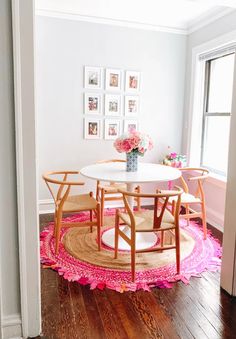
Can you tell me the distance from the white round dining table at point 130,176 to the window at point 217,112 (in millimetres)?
1102

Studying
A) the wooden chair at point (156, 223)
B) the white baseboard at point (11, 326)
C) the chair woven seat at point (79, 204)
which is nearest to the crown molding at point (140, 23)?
the chair woven seat at point (79, 204)

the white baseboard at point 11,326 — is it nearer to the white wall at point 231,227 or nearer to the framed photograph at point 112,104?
the white wall at point 231,227

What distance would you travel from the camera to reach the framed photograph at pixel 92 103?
13.1ft

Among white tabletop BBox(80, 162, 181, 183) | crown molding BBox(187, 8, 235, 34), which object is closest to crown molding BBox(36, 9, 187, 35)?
crown molding BBox(187, 8, 235, 34)

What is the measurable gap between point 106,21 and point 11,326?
3581 mm

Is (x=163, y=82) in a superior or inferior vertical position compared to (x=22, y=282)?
superior

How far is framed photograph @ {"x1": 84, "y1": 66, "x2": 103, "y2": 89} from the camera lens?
3.95 meters

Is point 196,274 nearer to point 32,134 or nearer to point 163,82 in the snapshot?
point 32,134

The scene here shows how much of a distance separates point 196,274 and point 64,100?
2.62 m

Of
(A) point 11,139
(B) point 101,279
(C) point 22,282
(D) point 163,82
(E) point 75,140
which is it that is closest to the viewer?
(A) point 11,139

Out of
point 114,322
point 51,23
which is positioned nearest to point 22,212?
point 114,322

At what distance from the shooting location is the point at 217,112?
13.0ft

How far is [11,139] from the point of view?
1606 millimetres

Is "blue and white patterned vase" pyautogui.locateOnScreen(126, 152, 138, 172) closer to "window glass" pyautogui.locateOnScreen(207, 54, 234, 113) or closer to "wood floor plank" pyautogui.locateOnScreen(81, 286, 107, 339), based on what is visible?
"wood floor plank" pyautogui.locateOnScreen(81, 286, 107, 339)
